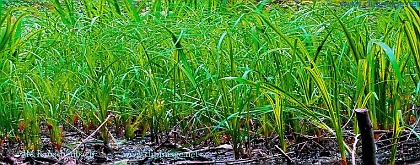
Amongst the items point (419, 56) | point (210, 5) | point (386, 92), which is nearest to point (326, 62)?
point (386, 92)

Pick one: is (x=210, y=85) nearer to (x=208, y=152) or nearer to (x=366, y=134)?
(x=208, y=152)

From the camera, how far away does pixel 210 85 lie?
76.5 inches

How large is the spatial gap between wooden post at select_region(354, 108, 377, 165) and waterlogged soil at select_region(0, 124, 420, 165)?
37 cm

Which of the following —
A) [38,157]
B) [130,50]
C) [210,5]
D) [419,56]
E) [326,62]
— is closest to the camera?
[419,56]

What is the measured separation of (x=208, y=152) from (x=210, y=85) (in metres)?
0.25

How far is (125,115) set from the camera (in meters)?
2.10

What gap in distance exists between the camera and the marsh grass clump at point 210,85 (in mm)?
1683

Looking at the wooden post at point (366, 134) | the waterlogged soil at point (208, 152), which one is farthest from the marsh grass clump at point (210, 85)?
the wooden post at point (366, 134)

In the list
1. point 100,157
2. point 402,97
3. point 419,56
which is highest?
point 419,56

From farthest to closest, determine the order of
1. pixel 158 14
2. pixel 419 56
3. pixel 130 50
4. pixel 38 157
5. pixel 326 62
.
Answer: pixel 158 14, pixel 130 50, pixel 326 62, pixel 38 157, pixel 419 56

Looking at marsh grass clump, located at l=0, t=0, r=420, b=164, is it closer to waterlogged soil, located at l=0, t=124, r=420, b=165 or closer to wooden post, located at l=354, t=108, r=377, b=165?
waterlogged soil, located at l=0, t=124, r=420, b=165

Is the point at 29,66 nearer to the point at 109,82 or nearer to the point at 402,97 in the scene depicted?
the point at 109,82

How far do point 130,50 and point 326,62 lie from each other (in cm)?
73

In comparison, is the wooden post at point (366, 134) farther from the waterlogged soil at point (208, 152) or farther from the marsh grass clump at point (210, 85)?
the waterlogged soil at point (208, 152)
